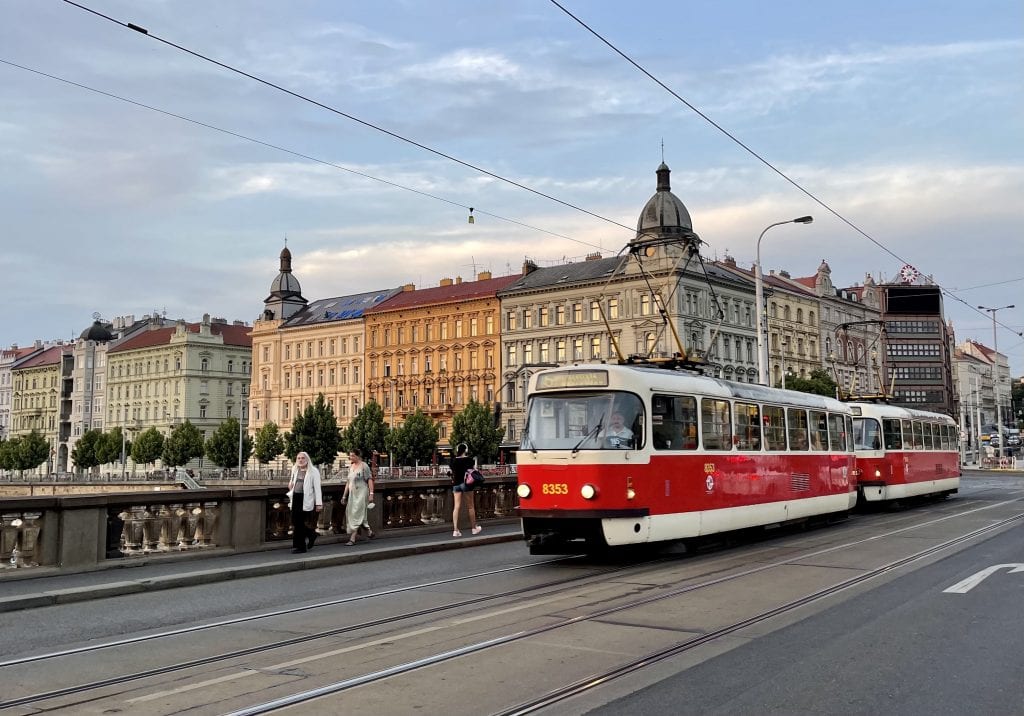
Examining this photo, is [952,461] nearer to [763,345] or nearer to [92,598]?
[763,345]

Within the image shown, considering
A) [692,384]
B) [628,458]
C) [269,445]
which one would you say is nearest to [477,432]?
[269,445]

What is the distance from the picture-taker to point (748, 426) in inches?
697

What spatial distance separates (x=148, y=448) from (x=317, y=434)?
83.5ft

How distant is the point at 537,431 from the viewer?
1468 centimetres

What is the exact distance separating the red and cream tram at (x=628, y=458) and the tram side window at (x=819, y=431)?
4.48m

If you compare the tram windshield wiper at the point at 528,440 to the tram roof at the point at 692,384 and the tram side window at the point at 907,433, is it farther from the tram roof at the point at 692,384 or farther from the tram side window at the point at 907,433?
the tram side window at the point at 907,433

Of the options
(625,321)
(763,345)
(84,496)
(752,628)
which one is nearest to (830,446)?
(763,345)

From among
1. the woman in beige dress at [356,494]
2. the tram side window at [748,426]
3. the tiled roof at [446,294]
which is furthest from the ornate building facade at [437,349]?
the tram side window at [748,426]

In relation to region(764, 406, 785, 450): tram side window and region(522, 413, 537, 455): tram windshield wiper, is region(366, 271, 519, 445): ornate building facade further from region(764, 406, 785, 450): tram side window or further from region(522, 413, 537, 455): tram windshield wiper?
region(522, 413, 537, 455): tram windshield wiper

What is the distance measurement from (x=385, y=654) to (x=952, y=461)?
105 feet

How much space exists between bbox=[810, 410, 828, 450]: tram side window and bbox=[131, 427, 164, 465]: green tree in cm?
8471

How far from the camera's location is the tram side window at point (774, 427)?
18625mm

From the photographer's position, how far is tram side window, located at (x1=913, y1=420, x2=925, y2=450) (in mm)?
30922

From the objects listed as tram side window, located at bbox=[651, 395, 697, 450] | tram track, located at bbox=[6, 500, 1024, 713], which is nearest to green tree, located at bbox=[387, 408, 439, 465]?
tram track, located at bbox=[6, 500, 1024, 713]
